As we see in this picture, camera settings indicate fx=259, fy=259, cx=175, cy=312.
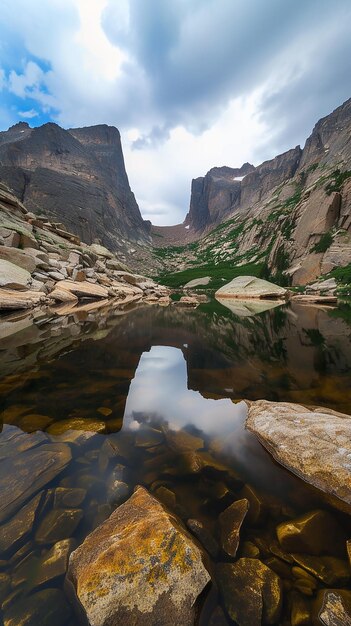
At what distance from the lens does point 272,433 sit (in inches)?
181

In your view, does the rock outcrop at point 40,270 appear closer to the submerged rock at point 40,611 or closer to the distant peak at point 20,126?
the submerged rock at point 40,611

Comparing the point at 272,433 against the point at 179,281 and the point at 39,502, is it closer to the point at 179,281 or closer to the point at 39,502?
the point at 39,502

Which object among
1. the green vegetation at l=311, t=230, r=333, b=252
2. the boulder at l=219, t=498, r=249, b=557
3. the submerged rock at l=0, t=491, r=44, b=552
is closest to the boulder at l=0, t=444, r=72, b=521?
the submerged rock at l=0, t=491, r=44, b=552

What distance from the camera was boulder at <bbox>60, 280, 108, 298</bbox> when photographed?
27522 millimetres

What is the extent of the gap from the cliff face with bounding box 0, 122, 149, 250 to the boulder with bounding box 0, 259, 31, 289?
63552 millimetres

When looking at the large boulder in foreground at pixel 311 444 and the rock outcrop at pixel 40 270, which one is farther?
the rock outcrop at pixel 40 270

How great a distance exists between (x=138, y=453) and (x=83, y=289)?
27.0m

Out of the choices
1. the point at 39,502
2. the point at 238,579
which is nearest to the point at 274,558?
the point at 238,579

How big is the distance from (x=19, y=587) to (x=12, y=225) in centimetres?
3507

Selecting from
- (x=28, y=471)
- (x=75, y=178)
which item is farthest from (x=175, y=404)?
(x=75, y=178)

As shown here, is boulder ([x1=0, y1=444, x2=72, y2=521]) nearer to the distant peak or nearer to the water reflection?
the water reflection

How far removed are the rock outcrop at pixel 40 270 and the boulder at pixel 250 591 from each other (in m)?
21.4

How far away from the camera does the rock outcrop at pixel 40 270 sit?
21.4m

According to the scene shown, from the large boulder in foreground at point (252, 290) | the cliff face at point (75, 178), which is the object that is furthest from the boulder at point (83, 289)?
the cliff face at point (75, 178)
